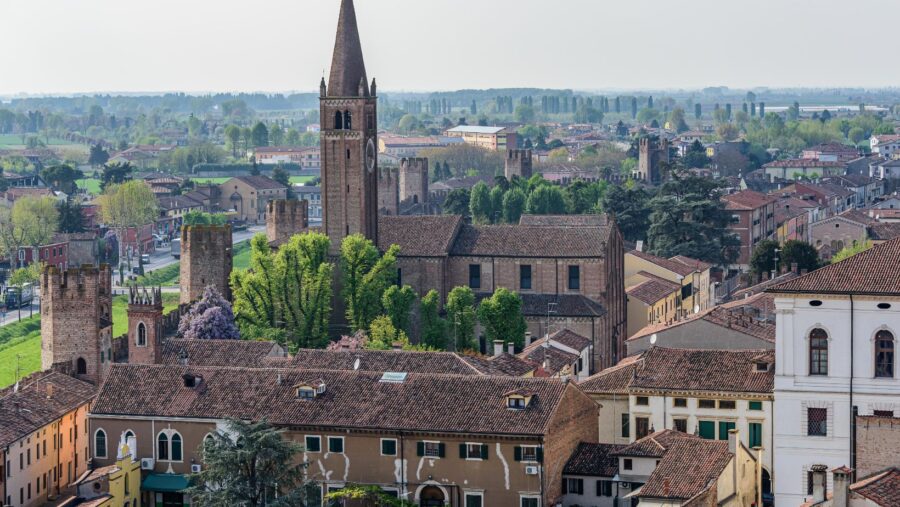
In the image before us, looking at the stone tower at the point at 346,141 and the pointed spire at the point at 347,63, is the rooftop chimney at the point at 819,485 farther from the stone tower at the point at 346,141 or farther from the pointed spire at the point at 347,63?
the pointed spire at the point at 347,63

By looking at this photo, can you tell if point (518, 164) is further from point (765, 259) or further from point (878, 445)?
point (878, 445)

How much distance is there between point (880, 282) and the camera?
135 feet

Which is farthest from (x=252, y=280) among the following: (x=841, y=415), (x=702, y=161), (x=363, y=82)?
(x=702, y=161)

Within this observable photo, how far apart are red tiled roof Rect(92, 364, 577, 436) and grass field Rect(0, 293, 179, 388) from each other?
24061 millimetres

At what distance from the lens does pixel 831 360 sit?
4162cm

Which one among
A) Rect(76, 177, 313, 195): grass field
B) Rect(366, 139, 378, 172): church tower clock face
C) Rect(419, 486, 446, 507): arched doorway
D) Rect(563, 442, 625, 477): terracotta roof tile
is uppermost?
Rect(366, 139, 378, 172): church tower clock face

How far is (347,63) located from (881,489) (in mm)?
38842

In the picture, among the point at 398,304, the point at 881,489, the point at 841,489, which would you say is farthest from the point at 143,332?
the point at 841,489

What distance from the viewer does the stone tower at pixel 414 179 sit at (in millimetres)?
131750

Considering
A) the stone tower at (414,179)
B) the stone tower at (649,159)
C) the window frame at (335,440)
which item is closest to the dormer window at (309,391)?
the window frame at (335,440)

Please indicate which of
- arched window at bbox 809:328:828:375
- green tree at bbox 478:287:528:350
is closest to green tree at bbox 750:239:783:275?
green tree at bbox 478:287:528:350

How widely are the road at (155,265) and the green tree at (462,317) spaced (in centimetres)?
2809

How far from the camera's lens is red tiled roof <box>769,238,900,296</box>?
41094 millimetres

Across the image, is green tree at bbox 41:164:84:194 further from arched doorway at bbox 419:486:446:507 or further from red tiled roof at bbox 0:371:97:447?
arched doorway at bbox 419:486:446:507
